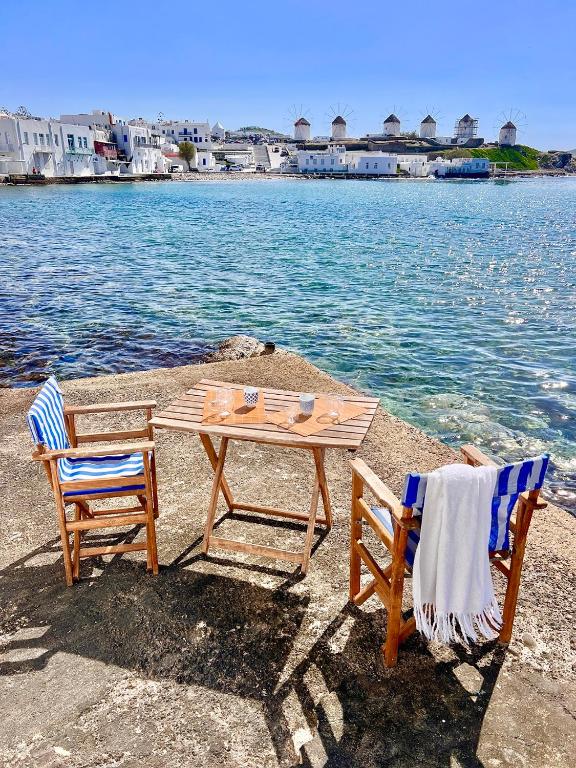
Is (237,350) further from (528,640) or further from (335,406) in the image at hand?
(528,640)

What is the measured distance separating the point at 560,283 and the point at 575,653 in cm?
2212

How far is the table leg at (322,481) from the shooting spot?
4434 mm

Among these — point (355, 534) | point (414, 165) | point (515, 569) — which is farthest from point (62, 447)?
point (414, 165)

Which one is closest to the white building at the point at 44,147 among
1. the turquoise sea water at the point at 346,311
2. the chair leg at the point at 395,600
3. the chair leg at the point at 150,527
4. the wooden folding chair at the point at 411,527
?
the turquoise sea water at the point at 346,311

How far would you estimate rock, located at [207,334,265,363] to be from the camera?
11529 mm

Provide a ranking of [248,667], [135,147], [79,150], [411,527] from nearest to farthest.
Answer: [411,527]
[248,667]
[79,150]
[135,147]

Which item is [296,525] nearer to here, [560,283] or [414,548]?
[414,548]

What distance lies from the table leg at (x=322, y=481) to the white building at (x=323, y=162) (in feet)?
490

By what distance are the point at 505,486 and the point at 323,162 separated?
15207 cm

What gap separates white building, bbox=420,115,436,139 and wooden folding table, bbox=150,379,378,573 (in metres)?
211

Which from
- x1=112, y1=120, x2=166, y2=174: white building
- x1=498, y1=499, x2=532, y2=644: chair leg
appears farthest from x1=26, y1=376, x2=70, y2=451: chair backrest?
x1=112, y1=120, x2=166, y2=174: white building

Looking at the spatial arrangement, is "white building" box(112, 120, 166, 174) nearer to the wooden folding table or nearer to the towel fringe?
the wooden folding table

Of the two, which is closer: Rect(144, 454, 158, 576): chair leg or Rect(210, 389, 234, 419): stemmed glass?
Rect(144, 454, 158, 576): chair leg

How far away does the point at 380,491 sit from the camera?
140 inches
